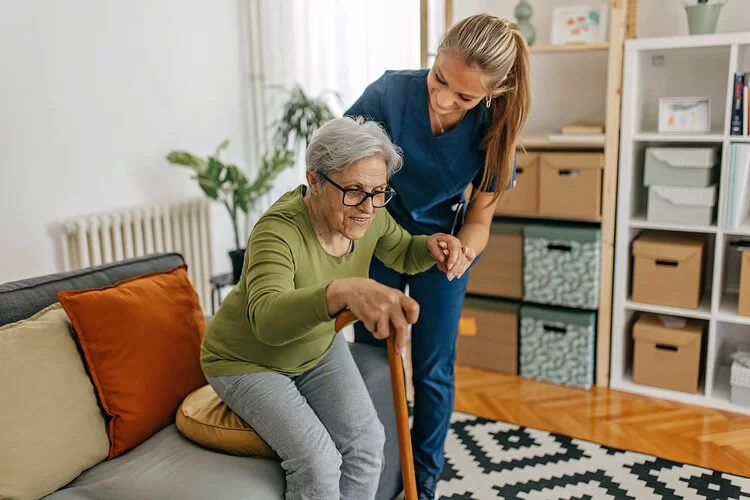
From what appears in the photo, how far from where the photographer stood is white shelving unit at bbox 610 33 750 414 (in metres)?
2.77

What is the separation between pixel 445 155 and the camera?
6.47ft

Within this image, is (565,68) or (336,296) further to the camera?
(565,68)

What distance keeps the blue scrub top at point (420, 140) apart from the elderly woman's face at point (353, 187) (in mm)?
385

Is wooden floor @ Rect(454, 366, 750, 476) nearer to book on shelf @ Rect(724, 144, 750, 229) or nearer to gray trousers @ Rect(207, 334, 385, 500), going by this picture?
book on shelf @ Rect(724, 144, 750, 229)

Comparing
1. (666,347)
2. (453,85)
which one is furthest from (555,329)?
(453,85)

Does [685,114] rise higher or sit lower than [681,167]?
higher

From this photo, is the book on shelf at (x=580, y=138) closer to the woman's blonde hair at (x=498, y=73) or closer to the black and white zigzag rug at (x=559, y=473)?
the woman's blonde hair at (x=498, y=73)

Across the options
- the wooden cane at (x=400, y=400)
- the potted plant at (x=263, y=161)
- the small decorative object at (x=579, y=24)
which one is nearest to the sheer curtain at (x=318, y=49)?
the potted plant at (x=263, y=161)

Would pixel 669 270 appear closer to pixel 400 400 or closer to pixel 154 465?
pixel 400 400

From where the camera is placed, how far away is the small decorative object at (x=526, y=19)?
3.05 metres

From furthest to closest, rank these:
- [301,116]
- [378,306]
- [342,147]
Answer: [301,116] → [342,147] → [378,306]

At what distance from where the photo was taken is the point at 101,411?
1.74 meters

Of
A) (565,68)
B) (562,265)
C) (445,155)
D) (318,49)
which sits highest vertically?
(318,49)

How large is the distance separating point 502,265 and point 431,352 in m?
1.17
